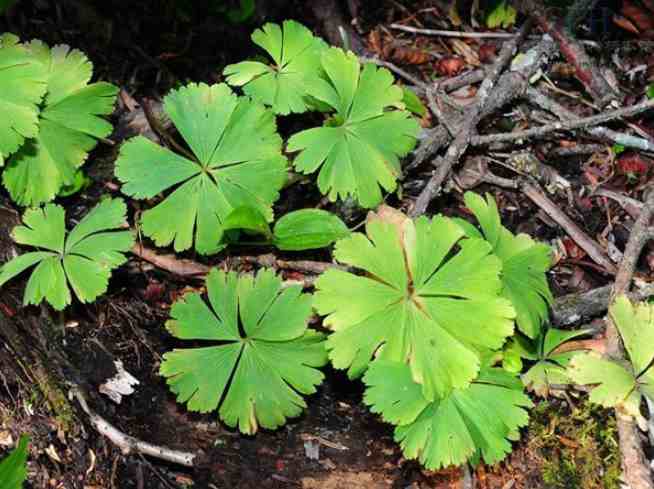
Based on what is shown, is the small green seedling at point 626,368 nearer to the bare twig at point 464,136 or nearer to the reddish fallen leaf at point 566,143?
the bare twig at point 464,136

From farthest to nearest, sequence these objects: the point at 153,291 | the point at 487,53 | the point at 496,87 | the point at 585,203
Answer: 1. the point at 487,53
2. the point at 496,87
3. the point at 585,203
4. the point at 153,291

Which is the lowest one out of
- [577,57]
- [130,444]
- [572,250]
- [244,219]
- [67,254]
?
[130,444]

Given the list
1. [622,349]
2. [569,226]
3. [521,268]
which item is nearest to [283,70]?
[521,268]

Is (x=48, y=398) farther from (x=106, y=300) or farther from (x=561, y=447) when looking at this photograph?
(x=561, y=447)

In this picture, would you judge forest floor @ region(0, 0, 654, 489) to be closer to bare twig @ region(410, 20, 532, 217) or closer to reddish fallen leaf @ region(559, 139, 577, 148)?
reddish fallen leaf @ region(559, 139, 577, 148)

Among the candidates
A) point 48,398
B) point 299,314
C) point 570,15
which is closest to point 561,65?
point 570,15

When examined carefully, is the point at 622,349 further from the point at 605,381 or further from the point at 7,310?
the point at 7,310

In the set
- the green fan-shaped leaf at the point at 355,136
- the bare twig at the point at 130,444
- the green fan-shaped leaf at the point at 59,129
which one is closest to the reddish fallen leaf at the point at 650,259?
the green fan-shaped leaf at the point at 355,136
